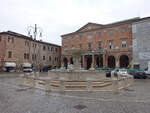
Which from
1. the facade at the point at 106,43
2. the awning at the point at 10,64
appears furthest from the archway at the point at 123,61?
the awning at the point at 10,64

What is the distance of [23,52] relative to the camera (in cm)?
4016

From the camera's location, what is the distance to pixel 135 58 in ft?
105

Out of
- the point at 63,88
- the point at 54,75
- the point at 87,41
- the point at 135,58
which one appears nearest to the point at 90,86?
the point at 63,88

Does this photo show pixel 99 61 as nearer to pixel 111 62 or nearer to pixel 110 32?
pixel 111 62

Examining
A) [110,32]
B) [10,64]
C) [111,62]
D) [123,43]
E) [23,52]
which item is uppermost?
[110,32]

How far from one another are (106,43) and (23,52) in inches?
954

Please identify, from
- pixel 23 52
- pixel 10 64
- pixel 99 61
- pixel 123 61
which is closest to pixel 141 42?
pixel 123 61

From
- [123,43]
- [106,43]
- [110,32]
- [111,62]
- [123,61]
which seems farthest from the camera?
[111,62]

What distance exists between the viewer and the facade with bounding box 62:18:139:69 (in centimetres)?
3444

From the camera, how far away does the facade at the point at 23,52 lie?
35.2 meters

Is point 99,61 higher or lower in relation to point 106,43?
lower

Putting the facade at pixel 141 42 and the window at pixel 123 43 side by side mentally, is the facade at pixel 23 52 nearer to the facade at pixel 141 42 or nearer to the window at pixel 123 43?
the window at pixel 123 43

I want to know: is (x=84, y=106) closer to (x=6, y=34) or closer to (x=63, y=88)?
(x=63, y=88)

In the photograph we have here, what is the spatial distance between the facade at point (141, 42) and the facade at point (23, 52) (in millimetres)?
23124
